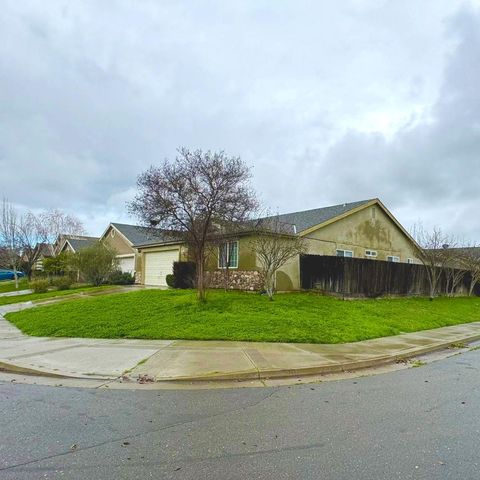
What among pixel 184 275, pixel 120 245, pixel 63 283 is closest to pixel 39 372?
pixel 184 275

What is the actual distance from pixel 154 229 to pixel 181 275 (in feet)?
22.6

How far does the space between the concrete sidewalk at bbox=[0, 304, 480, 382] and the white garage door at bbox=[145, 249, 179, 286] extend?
14.5 metres

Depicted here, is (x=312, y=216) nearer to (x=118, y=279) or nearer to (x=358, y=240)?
(x=358, y=240)

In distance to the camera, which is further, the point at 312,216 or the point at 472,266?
the point at 472,266

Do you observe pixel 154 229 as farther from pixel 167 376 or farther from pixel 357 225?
pixel 357 225

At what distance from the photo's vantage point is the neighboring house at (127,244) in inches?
1196

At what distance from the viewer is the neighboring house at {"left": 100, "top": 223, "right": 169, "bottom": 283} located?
30391 mm

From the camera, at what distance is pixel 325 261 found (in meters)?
19.9

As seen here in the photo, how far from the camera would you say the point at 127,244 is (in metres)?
32.8

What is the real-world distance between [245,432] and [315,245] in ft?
57.5

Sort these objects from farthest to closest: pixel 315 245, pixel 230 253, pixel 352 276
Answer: pixel 315 245
pixel 230 253
pixel 352 276

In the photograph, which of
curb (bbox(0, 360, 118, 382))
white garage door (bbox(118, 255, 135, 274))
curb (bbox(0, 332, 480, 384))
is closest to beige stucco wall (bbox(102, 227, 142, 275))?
white garage door (bbox(118, 255, 135, 274))

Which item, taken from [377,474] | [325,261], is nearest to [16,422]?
[377,474]

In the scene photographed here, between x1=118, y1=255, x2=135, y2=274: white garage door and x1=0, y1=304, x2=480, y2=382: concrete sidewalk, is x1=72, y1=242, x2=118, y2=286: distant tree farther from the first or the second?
x1=0, y1=304, x2=480, y2=382: concrete sidewalk
